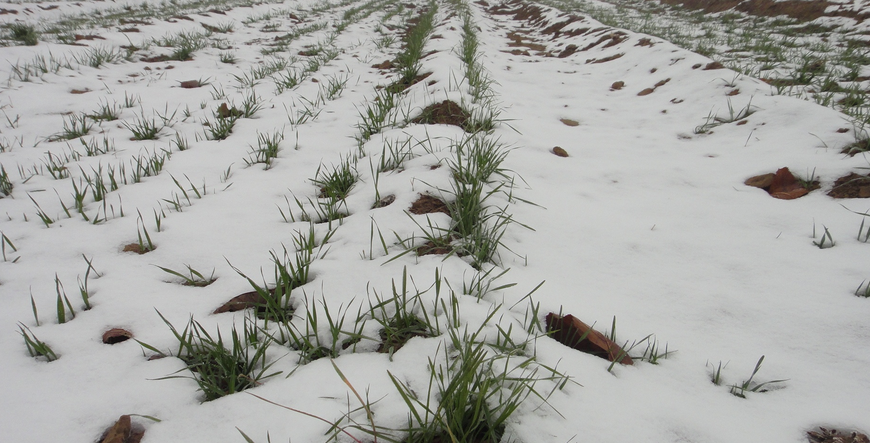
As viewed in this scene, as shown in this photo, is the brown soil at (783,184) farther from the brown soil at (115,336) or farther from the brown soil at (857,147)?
the brown soil at (115,336)

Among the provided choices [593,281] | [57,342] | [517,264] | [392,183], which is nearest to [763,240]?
[593,281]

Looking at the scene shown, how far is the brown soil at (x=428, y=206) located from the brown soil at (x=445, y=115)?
45.5 inches

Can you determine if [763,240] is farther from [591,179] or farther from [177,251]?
[177,251]

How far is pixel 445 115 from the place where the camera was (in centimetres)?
298

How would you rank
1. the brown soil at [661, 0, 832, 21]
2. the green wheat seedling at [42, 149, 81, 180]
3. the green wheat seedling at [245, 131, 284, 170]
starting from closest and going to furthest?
the green wheat seedling at [42, 149, 81, 180], the green wheat seedling at [245, 131, 284, 170], the brown soil at [661, 0, 832, 21]

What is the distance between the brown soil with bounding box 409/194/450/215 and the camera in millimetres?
1833

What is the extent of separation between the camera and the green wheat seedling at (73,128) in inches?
108

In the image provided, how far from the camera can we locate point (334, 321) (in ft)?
4.01

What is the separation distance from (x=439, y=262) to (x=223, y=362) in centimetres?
81

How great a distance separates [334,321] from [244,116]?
284 centimetres

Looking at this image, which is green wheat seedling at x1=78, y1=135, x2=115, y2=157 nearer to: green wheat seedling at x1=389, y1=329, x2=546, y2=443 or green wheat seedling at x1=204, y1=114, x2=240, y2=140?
green wheat seedling at x1=204, y1=114, x2=240, y2=140

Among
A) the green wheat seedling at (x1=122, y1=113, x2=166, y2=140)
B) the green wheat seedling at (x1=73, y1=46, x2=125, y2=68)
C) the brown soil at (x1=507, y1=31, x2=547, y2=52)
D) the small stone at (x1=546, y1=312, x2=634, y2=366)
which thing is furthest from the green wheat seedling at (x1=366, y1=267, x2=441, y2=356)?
the brown soil at (x1=507, y1=31, x2=547, y2=52)

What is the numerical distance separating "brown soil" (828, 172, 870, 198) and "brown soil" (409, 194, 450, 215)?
2.03 m

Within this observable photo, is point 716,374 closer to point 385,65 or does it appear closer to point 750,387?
point 750,387
